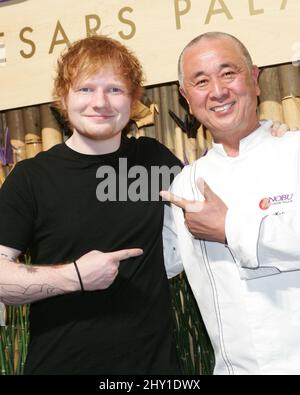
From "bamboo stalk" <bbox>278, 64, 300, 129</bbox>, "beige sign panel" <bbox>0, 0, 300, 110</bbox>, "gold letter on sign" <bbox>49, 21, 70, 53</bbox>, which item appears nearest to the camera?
"beige sign panel" <bbox>0, 0, 300, 110</bbox>

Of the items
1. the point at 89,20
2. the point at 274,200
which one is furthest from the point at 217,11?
the point at 274,200

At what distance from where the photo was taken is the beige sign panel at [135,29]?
2.67 metres

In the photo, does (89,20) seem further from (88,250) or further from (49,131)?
(88,250)

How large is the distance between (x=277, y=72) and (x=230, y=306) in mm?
1573

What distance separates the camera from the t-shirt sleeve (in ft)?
5.66

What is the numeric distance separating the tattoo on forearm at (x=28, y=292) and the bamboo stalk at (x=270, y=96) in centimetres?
159

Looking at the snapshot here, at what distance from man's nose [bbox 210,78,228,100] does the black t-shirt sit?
0.38 meters

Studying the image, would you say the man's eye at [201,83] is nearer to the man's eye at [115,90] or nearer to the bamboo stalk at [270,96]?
the man's eye at [115,90]

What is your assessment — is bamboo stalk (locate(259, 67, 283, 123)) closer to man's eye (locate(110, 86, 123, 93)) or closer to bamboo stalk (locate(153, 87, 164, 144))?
bamboo stalk (locate(153, 87, 164, 144))

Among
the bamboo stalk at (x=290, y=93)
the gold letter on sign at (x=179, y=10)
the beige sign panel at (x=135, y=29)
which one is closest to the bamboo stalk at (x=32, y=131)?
the beige sign panel at (x=135, y=29)

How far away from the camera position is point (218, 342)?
5.67 ft

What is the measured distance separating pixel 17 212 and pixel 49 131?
1450 millimetres

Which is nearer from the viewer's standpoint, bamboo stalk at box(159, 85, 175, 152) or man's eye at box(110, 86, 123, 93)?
man's eye at box(110, 86, 123, 93)

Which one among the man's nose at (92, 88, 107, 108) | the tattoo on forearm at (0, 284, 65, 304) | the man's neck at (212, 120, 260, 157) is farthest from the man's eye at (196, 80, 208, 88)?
the tattoo on forearm at (0, 284, 65, 304)
